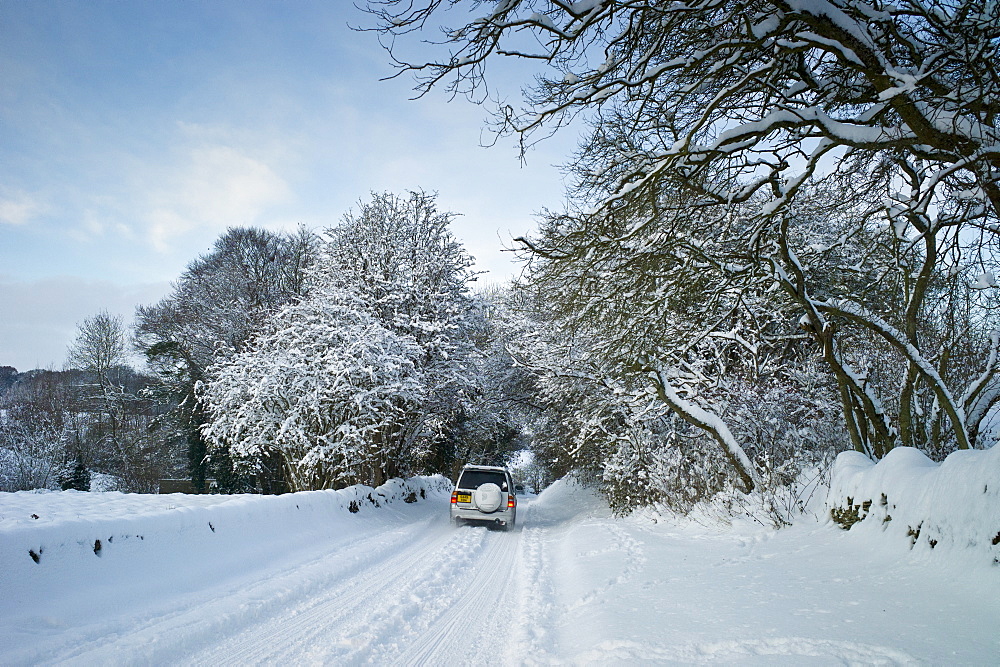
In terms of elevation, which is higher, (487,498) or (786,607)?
(786,607)

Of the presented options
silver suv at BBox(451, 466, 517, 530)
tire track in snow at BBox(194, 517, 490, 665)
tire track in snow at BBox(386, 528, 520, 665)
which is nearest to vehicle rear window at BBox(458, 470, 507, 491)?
silver suv at BBox(451, 466, 517, 530)

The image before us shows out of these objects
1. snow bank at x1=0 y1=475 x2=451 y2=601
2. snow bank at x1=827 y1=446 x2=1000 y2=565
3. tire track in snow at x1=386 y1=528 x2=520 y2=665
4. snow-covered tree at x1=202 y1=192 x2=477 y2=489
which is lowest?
tire track in snow at x1=386 y1=528 x2=520 y2=665

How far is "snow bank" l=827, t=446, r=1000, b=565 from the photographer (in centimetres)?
386

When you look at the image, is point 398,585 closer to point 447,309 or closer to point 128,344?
point 447,309

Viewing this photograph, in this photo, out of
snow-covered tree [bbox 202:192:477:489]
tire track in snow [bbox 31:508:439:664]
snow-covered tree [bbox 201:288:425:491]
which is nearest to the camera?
tire track in snow [bbox 31:508:439:664]

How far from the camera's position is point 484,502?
12.9 m

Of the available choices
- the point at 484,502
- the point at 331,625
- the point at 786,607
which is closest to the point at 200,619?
the point at 331,625

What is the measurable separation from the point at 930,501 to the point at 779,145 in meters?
3.63

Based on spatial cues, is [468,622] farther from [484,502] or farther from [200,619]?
[484,502]

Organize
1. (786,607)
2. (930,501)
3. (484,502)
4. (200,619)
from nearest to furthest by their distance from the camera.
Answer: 1. (786,607)
2. (930,501)
3. (200,619)
4. (484,502)

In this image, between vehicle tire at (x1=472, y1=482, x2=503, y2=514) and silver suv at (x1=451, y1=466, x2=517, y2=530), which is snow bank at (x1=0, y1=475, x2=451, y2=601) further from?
vehicle tire at (x1=472, y1=482, x2=503, y2=514)

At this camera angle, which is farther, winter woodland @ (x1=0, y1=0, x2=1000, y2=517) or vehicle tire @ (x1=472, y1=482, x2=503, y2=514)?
vehicle tire @ (x1=472, y1=482, x2=503, y2=514)

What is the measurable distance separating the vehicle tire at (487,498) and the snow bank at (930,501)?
7.84 meters

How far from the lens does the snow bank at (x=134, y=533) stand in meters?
4.88
